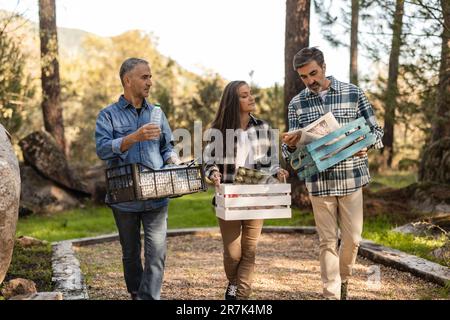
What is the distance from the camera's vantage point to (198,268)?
7.47 meters

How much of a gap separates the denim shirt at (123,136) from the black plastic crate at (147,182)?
109mm

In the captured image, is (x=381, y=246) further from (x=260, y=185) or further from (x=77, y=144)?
(x=77, y=144)

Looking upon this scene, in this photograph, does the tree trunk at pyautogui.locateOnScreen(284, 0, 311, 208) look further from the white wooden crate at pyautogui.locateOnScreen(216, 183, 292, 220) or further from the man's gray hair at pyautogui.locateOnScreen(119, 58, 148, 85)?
the man's gray hair at pyautogui.locateOnScreen(119, 58, 148, 85)

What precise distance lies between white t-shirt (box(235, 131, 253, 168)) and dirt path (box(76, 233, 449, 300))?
1450 mm

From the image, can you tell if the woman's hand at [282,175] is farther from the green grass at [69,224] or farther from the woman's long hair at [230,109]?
the green grass at [69,224]

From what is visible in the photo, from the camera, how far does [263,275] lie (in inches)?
272

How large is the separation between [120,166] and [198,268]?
10.8ft

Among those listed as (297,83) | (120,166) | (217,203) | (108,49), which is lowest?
(217,203)

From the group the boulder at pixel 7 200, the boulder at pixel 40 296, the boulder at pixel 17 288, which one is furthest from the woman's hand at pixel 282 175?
the boulder at pixel 17 288

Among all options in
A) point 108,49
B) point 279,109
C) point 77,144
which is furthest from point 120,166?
point 108,49

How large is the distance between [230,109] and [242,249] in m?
1.14

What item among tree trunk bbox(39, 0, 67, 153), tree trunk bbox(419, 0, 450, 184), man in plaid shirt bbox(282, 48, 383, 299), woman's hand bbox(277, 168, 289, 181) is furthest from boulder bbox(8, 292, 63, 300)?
tree trunk bbox(39, 0, 67, 153)

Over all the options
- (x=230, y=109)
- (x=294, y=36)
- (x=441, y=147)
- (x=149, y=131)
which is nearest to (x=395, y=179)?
(x=441, y=147)

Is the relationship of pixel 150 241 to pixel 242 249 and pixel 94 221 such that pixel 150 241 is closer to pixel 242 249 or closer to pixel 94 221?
pixel 242 249
